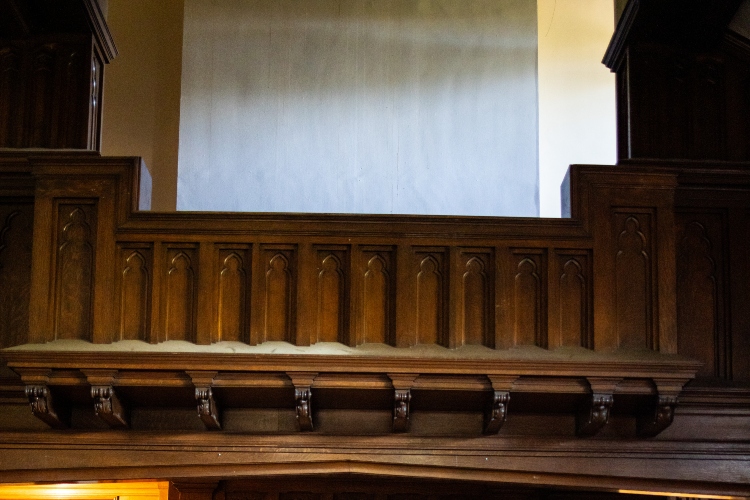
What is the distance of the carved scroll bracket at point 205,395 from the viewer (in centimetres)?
424

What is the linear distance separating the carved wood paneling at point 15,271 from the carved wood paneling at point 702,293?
126 inches

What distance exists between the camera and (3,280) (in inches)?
187

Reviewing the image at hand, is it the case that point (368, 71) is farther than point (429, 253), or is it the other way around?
point (368, 71)

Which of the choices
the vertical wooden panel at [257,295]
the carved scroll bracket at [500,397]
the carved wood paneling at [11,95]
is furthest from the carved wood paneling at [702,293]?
the carved wood paneling at [11,95]

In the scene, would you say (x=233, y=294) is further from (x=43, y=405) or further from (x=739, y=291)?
(x=739, y=291)

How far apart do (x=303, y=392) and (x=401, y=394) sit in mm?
432

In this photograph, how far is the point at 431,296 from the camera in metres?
4.55

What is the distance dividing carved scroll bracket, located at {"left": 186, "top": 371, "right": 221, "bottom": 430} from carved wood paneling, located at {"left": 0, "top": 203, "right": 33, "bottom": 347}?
103cm

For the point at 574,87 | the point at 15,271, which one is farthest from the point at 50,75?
the point at 574,87

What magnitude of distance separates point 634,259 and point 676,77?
1133 millimetres

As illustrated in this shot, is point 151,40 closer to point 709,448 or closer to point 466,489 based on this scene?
point 466,489

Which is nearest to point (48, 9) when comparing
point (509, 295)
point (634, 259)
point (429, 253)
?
point (429, 253)

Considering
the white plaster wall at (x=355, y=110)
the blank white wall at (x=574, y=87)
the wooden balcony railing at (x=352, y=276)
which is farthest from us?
the blank white wall at (x=574, y=87)

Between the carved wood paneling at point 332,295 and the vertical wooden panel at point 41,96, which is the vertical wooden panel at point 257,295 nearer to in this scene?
the carved wood paneling at point 332,295
